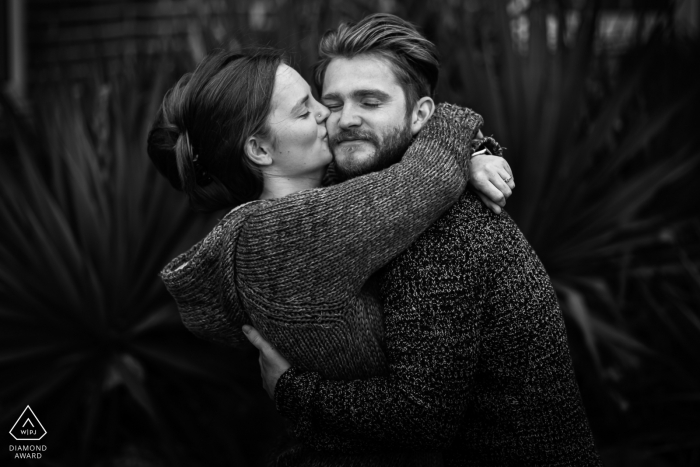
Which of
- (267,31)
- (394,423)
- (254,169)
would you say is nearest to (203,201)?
(254,169)

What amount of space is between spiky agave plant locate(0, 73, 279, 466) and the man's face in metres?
1.25

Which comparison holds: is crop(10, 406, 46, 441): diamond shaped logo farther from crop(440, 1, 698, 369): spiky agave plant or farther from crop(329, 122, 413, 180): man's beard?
crop(440, 1, 698, 369): spiky agave plant

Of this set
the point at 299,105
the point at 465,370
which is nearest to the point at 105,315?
the point at 299,105

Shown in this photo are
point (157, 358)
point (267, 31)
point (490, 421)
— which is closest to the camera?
point (490, 421)

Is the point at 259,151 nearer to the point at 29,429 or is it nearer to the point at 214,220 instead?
the point at 214,220

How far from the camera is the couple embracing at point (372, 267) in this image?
1714 mm

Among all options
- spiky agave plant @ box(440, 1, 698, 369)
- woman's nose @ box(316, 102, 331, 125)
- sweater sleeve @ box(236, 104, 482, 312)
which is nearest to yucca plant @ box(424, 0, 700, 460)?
spiky agave plant @ box(440, 1, 698, 369)

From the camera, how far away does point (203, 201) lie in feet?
6.82

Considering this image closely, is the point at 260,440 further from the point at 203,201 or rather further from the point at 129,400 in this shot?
the point at 203,201

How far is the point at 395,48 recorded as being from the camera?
1993mm

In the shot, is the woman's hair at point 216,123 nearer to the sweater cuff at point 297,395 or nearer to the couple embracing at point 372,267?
the couple embracing at point 372,267

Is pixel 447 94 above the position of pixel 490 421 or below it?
above

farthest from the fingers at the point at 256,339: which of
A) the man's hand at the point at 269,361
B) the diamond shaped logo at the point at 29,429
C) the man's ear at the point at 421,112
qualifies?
the diamond shaped logo at the point at 29,429

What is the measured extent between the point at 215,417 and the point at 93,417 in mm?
582
